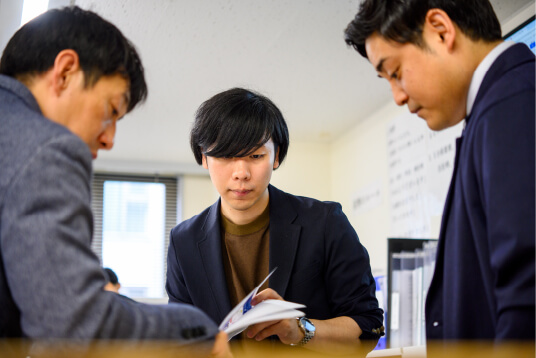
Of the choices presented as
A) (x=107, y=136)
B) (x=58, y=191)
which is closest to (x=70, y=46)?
(x=107, y=136)

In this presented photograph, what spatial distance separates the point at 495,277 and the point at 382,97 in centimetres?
281

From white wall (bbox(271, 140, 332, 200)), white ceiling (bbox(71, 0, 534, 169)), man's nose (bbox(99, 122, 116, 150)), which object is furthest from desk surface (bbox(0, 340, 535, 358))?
white wall (bbox(271, 140, 332, 200))

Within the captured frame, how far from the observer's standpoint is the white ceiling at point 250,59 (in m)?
2.51

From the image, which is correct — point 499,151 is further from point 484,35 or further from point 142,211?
point 142,211

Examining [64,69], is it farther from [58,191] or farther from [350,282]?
[350,282]

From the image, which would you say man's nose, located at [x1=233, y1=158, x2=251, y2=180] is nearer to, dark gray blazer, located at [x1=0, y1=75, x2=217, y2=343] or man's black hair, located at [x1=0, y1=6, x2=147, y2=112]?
man's black hair, located at [x1=0, y1=6, x2=147, y2=112]

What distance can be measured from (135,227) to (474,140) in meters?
4.22

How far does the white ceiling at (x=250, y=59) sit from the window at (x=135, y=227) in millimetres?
776

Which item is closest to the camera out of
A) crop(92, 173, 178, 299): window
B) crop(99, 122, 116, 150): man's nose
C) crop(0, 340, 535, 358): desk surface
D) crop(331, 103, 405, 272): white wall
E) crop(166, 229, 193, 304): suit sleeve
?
crop(0, 340, 535, 358): desk surface

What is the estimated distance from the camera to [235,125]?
1563 millimetres

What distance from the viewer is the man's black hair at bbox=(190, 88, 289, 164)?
1.56m

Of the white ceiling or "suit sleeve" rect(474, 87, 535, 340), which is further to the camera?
the white ceiling

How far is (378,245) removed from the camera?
12.4ft

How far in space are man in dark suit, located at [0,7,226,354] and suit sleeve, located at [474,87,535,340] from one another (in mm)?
426
